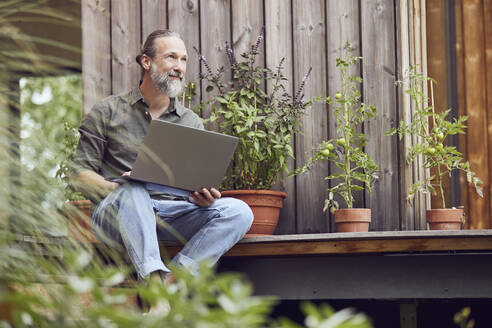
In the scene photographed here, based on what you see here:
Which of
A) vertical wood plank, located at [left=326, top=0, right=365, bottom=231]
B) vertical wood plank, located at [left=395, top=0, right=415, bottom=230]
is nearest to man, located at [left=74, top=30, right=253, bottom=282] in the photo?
vertical wood plank, located at [left=326, top=0, right=365, bottom=231]

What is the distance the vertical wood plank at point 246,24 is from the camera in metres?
3.62

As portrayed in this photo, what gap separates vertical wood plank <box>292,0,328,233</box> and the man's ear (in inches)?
27.8

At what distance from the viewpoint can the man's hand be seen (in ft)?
9.20

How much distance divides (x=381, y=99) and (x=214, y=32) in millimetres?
925

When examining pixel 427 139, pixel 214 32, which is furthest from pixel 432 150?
pixel 214 32

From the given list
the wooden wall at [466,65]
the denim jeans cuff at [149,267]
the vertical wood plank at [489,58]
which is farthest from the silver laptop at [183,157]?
the vertical wood plank at [489,58]

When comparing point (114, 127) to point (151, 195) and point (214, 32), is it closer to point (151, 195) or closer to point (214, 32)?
point (151, 195)

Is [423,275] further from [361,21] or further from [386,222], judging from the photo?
[361,21]

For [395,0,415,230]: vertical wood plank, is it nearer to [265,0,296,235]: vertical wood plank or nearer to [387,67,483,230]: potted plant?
[387,67,483,230]: potted plant

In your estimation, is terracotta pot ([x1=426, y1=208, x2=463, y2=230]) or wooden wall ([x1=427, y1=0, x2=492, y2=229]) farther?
wooden wall ([x1=427, y1=0, x2=492, y2=229])

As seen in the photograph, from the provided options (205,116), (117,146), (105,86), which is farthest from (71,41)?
(117,146)

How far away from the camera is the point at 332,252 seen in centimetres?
282

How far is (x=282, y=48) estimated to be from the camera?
3.56 m

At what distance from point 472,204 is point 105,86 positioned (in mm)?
2032
